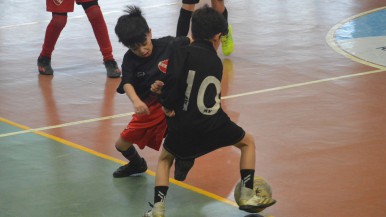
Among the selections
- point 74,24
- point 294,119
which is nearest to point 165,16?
point 74,24

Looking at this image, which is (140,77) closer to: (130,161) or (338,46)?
(130,161)

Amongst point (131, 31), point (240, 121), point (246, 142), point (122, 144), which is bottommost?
point (240, 121)

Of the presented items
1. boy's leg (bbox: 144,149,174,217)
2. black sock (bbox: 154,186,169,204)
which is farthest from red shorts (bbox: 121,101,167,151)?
black sock (bbox: 154,186,169,204)

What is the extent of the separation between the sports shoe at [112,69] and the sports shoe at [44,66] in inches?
22.8

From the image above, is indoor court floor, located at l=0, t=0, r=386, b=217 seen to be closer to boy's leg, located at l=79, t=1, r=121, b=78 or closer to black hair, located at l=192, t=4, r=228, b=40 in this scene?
Answer: boy's leg, located at l=79, t=1, r=121, b=78

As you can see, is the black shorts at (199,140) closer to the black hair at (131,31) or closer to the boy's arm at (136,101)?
the boy's arm at (136,101)

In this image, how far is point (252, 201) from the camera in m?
4.72

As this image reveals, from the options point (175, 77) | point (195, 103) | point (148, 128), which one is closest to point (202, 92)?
point (195, 103)

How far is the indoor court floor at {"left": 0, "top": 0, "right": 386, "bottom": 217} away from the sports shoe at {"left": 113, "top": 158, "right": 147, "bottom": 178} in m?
0.04

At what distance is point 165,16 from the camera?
1133cm

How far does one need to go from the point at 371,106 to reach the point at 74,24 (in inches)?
202

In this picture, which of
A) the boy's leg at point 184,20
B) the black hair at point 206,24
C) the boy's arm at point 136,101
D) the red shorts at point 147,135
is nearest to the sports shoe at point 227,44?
the boy's leg at point 184,20

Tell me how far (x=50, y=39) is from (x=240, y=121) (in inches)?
105

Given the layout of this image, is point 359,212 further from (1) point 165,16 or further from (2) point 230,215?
(1) point 165,16
